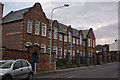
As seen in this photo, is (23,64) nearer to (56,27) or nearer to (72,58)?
(72,58)

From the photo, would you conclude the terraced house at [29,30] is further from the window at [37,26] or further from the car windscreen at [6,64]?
the car windscreen at [6,64]

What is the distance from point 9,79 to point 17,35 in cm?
1726

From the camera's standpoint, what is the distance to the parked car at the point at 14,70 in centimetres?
909

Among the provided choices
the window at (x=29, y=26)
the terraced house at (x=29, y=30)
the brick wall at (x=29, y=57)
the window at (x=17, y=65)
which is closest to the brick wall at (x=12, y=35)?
the terraced house at (x=29, y=30)

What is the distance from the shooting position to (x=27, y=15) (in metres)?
26.2

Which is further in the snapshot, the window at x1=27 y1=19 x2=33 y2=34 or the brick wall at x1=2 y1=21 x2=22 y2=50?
the window at x1=27 y1=19 x2=33 y2=34

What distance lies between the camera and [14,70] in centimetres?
977

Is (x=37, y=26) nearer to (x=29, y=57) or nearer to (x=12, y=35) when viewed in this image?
(x=12, y=35)

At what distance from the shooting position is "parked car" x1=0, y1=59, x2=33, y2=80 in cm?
909

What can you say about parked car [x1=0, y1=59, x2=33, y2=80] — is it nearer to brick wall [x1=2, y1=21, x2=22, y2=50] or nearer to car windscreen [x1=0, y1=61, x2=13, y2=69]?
car windscreen [x1=0, y1=61, x2=13, y2=69]

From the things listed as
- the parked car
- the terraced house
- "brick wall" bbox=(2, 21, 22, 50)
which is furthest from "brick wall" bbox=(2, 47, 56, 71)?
the parked car

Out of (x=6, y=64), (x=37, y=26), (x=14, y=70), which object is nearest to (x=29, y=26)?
(x=37, y=26)

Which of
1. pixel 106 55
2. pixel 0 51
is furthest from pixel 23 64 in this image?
pixel 106 55

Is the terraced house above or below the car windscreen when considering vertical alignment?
above
